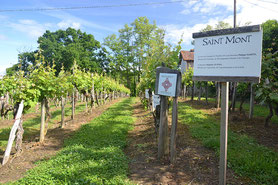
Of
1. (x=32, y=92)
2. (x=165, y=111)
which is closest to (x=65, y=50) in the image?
(x=32, y=92)

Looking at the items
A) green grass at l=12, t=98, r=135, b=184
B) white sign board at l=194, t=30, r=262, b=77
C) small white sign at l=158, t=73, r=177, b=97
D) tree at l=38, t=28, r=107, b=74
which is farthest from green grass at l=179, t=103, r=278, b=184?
tree at l=38, t=28, r=107, b=74

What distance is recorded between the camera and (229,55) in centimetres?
279

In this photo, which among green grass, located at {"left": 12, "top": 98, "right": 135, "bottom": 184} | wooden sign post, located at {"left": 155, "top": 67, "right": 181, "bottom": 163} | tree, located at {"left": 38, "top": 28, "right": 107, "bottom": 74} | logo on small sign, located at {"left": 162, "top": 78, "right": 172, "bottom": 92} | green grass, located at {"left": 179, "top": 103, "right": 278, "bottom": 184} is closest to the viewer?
green grass, located at {"left": 12, "top": 98, "right": 135, "bottom": 184}

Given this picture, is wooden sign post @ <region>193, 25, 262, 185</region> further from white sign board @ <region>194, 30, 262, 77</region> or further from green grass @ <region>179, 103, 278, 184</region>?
green grass @ <region>179, 103, 278, 184</region>

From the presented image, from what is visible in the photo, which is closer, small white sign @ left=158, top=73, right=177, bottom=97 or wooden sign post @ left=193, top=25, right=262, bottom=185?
wooden sign post @ left=193, top=25, right=262, bottom=185

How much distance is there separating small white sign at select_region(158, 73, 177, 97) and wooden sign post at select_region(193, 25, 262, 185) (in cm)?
100

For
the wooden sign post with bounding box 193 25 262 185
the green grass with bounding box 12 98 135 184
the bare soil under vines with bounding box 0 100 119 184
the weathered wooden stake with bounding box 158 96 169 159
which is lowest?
the bare soil under vines with bounding box 0 100 119 184

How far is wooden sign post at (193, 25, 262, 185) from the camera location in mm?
2598

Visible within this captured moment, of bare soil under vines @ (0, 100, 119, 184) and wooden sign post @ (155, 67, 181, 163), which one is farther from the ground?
wooden sign post @ (155, 67, 181, 163)

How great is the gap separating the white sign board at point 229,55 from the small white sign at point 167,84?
3.42 feet

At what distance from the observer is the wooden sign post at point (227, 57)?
2.60 metres

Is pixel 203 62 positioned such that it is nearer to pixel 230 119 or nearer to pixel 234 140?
pixel 234 140

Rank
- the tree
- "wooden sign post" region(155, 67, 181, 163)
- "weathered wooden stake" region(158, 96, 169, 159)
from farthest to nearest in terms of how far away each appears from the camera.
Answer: the tree, "weathered wooden stake" region(158, 96, 169, 159), "wooden sign post" region(155, 67, 181, 163)

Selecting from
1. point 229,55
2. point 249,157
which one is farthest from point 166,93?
point 249,157
